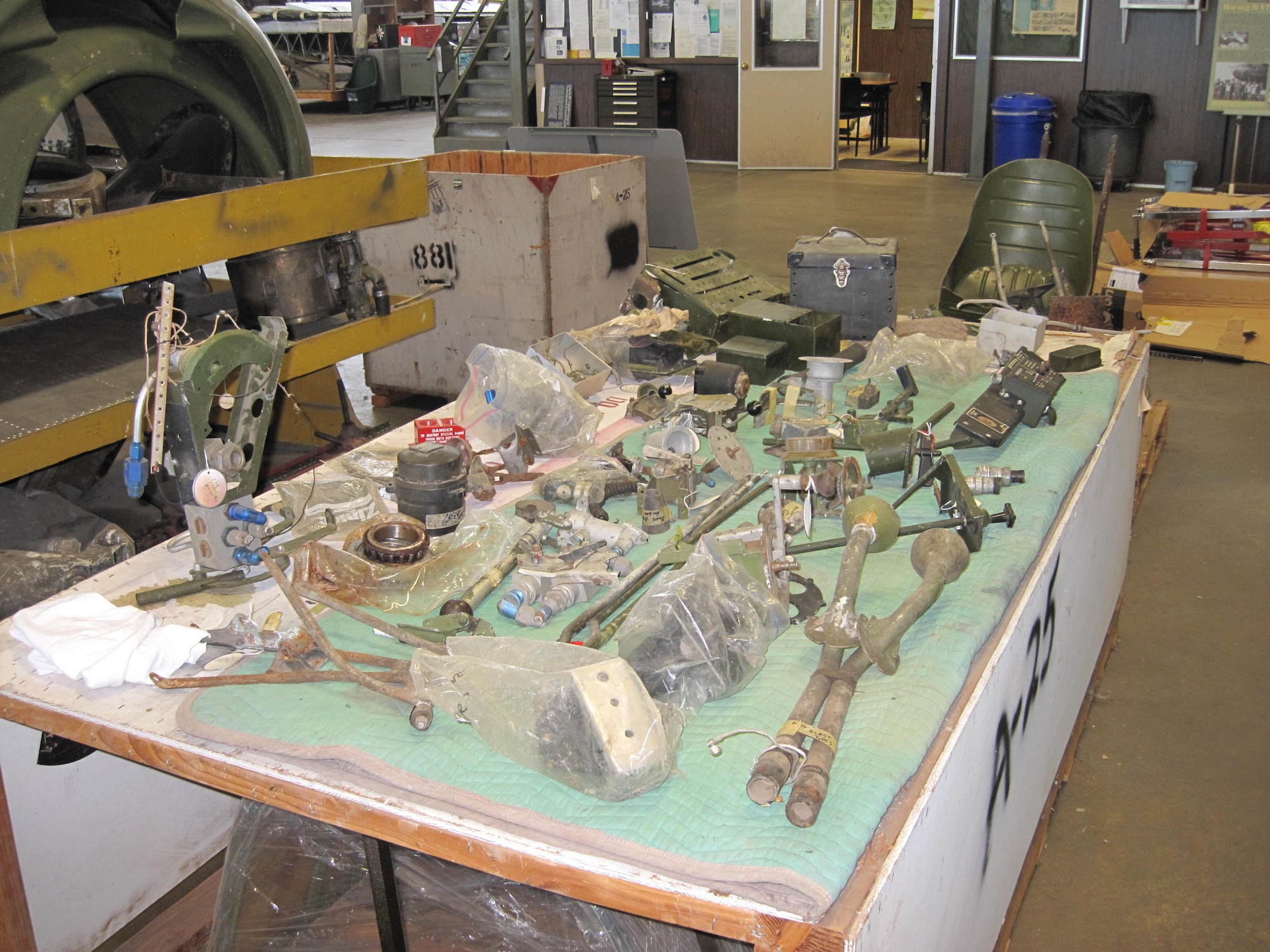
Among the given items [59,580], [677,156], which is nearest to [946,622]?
[59,580]

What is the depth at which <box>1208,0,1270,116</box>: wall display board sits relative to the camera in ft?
22.9

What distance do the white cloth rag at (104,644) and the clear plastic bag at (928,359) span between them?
1537mm

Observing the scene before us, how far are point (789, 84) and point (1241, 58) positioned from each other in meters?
3.33

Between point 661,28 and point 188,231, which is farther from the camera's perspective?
point 661,28

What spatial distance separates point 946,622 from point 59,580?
147 centimetres

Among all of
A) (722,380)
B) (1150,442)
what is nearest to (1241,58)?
(1150,442)

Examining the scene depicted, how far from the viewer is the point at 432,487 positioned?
1.64 meters

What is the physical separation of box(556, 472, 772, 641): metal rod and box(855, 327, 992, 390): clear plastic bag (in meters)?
0.64

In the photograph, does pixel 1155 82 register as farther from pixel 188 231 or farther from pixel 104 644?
pixel 104 644

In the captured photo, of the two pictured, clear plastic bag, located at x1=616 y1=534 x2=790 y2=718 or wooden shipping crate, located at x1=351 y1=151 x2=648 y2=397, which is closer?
clear plastic bag, located at x1=616 y1=534 x2=790 y2=718

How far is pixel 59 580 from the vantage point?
185cm

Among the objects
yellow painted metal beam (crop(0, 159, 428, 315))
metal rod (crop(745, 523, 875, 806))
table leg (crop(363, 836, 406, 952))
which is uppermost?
yellow painted metal beam (crop(0, 159, 428, 315))

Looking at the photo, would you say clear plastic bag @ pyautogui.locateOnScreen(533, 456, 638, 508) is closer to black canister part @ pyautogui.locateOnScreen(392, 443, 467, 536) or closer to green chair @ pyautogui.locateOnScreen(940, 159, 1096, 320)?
black canister part @ pyautogui.locateOnScreen(392, 443, 467, 536)

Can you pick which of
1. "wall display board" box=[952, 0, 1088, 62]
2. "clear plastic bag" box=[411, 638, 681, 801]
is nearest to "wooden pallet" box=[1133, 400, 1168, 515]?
"clear plastic bag" box=[411, 638, 681, 801]
